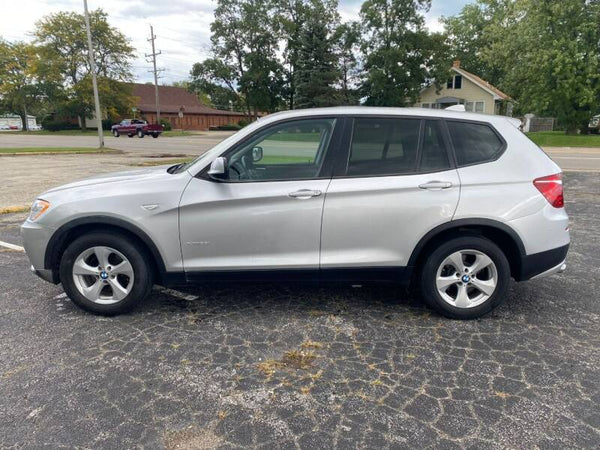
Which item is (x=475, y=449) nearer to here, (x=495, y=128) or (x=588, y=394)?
(x=588, y=394)

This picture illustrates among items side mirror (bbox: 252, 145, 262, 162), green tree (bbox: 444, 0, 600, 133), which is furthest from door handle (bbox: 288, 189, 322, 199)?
green tree (bbox: 444, 0, 600, 133)

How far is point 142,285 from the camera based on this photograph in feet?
12.1

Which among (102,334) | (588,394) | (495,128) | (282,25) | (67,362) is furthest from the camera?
(282,25)

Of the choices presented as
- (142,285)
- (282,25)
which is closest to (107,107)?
(282,25)

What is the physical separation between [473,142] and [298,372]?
7.70ft

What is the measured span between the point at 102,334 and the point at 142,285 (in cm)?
48

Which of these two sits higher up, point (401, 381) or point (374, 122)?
point (374, 122)

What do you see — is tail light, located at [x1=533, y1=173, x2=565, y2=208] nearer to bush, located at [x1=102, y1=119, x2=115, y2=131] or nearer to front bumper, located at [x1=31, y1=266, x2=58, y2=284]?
front bumper, located at [x1=31, y1=266, x2=58, y2=284]

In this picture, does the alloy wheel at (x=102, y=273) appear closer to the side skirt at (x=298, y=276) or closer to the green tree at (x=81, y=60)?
the side skirt at (x=298, y=276)

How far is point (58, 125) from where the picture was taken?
194 ft

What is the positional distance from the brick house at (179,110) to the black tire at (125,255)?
62.4m

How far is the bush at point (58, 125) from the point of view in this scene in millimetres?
59125

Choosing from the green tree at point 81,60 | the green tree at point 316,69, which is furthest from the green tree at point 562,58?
the green tree at point 81,60

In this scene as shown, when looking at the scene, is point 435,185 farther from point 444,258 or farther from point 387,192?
point 444,258
